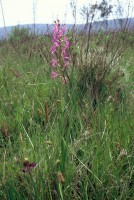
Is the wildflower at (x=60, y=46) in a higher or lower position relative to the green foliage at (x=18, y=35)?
higher

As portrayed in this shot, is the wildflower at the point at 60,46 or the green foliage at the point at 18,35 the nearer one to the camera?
the wildflower at the point at 60,46

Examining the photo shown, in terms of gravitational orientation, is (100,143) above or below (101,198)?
above

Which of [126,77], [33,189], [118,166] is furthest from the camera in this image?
[126,77]

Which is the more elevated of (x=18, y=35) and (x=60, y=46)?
(x=60, y=46)

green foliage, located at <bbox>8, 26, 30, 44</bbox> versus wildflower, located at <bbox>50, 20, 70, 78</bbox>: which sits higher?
wildflower, located at <bbox>50, 20, 70, 78</bbox>

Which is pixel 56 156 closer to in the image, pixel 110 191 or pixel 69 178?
pixel 69 178

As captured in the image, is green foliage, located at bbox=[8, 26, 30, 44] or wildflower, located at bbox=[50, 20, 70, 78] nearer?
wildflower, located at bbox=[50, 20, 70, 78]

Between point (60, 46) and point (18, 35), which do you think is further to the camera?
point (18, 35)

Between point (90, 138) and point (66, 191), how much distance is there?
460 millimetres

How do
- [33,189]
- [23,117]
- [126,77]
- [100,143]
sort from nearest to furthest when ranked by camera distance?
[33,189] < [100,143] < [23,117] < [126,77]

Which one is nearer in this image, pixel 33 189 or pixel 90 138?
pixel 33 189

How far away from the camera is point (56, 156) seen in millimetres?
1481

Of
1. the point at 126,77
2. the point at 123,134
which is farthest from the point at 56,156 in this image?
the point at 126,77

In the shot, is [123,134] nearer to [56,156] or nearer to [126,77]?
[56,156]
